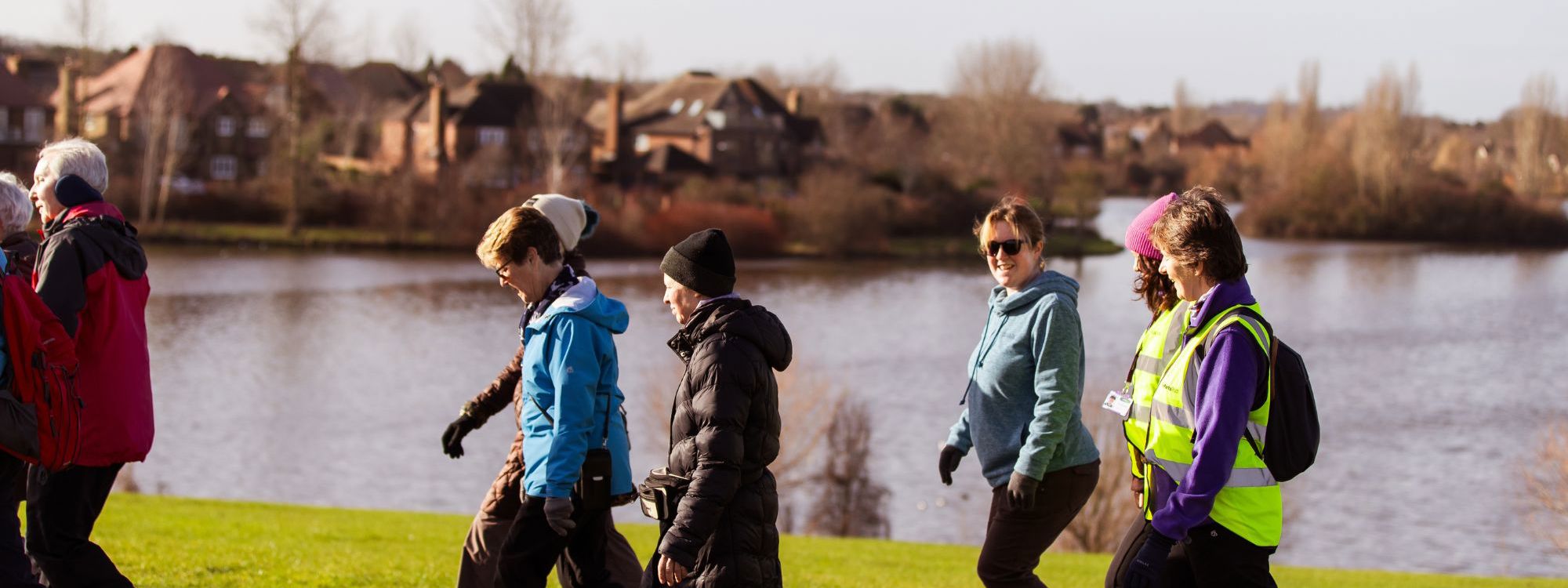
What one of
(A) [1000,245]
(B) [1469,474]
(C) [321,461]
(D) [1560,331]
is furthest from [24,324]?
(D) [1560,331]

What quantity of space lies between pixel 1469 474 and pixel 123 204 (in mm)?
55019

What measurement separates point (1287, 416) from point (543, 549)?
2.85 metres

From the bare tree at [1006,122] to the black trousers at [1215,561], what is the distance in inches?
3286

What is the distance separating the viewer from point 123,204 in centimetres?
6119

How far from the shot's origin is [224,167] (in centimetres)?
7644

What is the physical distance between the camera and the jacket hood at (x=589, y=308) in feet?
17.9

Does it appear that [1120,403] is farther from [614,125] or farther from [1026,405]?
[614,125]

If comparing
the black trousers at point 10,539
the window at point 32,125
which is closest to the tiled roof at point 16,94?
the window at point 32,125

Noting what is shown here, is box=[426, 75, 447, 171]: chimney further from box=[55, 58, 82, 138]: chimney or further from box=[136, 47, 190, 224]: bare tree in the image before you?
box=[55, 58, 82, 138]: chimney

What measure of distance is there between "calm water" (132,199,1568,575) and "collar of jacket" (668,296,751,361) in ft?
55.7

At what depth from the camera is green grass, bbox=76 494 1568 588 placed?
8.61 m

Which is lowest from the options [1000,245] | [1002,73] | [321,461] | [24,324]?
[321,461]

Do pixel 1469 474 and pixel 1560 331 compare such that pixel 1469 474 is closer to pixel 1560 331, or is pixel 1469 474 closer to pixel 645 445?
pixel 645 445

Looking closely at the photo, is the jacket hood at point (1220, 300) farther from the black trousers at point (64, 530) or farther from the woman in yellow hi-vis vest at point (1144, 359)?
the black trousers at point (64, 530)
